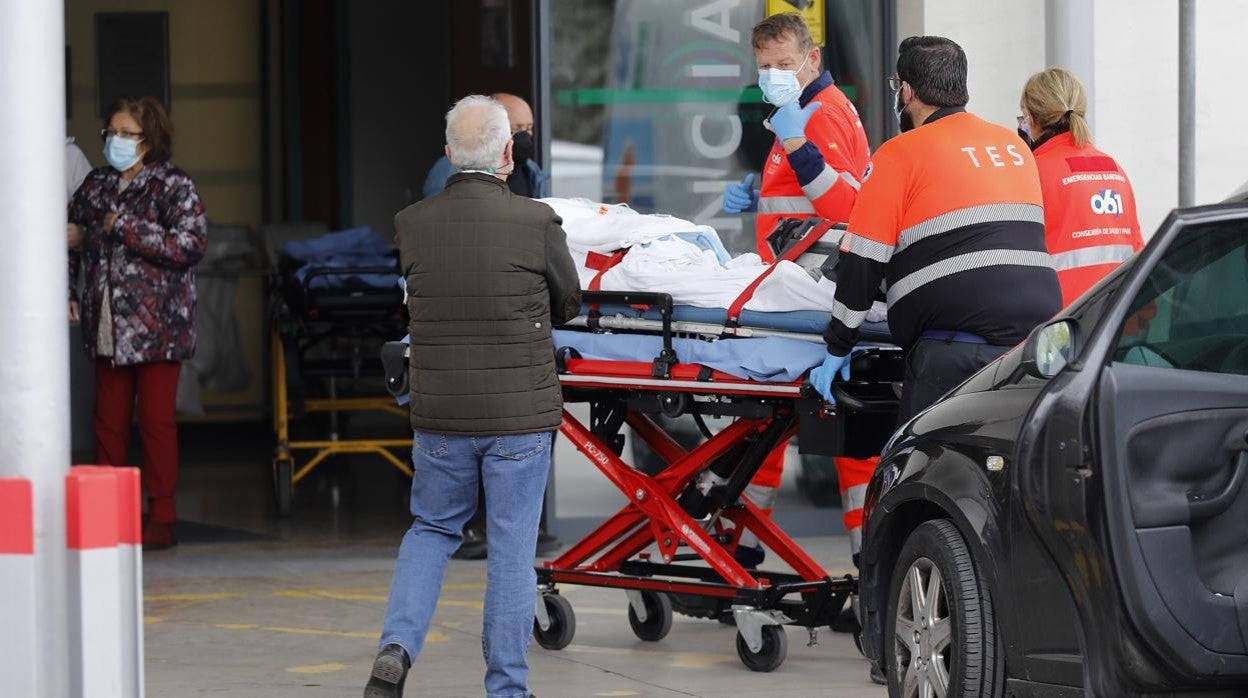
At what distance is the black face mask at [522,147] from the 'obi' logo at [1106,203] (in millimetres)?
2363

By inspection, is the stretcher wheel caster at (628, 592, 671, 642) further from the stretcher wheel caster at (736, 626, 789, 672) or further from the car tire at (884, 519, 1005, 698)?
the car tire at (884, 519, 1005, 698)

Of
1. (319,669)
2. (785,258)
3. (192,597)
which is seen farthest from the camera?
(192,597)

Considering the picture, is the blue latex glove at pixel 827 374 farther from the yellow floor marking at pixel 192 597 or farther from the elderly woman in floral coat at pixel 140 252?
the elderly woman in floral coat at pixel 140 252

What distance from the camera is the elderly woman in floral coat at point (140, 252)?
911 cm

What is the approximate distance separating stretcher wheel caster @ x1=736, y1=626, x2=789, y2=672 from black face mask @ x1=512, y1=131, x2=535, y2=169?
8.01ft

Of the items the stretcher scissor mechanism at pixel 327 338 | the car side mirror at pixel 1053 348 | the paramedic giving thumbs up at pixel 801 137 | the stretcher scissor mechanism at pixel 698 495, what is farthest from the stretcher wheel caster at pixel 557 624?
the stretcher scissor mechanism at pixel 327 338

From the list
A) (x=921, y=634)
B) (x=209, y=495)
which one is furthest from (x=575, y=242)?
(x=209, y=495)

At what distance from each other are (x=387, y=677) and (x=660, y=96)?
4312mm

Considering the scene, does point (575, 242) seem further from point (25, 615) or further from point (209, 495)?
point (209, 495)

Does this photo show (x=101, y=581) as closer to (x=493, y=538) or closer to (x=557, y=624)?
(x=493, y=538)

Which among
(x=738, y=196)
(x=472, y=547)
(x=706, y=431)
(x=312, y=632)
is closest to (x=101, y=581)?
(x=706, y=431)

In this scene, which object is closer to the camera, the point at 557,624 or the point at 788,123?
the point at 788,123

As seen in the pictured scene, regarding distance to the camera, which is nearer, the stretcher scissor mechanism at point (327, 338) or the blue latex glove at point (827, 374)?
the blue latex glove at point (827, 374)

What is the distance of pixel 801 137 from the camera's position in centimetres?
662
